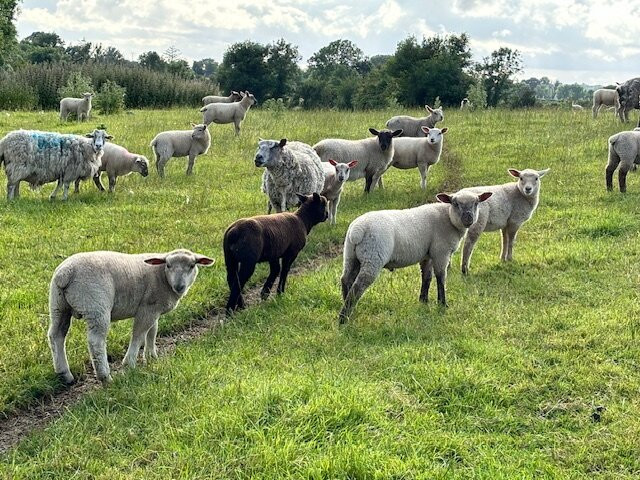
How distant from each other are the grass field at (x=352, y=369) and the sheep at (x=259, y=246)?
1.08 feet

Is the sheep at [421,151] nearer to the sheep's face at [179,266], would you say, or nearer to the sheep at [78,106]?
the sheep's face at [179,266]

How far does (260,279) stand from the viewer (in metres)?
8.91

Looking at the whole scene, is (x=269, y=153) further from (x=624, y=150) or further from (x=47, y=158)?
(x=624, y=150)

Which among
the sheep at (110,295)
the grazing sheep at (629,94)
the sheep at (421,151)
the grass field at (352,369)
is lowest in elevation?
the grass field at (352,369)

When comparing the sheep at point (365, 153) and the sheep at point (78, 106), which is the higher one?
the sheep at point (78, 106)

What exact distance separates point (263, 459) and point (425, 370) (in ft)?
6.55

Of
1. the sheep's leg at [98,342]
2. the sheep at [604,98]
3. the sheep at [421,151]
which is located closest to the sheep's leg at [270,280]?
the sheep's leg at [98,342]

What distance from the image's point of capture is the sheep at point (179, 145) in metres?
15.7

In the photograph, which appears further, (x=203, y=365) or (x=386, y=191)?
(x=386, y=191)

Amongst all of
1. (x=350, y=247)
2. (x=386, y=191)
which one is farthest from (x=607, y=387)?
(x=386, y=191)

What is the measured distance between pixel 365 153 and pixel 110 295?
9406 millimetres

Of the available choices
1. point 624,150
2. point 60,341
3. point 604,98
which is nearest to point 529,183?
point 624,150

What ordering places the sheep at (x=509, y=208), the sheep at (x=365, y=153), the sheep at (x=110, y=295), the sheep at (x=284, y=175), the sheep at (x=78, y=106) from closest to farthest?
the sheep at (x=110, y=295)
the sheep at (x=509, y=208)
the sheep at (x=284, y=175)
the sheep at (x=365, y=153)
the sheep at (x=78, y=106)

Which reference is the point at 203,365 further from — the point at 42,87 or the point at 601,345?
the point at 42,87
